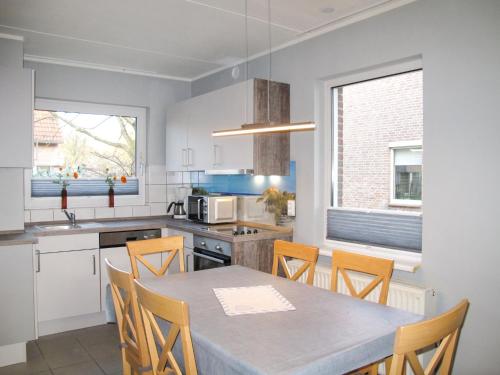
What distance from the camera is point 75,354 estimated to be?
358cm

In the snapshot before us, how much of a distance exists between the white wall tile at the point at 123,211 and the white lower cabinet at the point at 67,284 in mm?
856

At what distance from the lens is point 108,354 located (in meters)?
3.57

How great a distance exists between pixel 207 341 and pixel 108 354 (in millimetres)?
2226

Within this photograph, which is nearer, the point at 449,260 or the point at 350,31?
the point at 449,260

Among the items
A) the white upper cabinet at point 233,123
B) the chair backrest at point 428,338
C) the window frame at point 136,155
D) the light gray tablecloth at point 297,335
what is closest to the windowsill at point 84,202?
the window frame at point 136,155

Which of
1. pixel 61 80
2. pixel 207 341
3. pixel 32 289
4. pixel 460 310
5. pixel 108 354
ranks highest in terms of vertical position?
pixel 61 80

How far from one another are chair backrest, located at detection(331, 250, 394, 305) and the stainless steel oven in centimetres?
119

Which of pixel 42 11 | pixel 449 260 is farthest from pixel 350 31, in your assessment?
pixel 42 11

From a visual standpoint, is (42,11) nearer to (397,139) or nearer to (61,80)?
(61,80)

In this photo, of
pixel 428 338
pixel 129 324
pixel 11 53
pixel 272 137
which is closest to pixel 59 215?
pixel 11 53

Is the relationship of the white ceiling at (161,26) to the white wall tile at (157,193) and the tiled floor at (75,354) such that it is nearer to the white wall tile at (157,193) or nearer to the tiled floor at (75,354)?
the white wall tile at (157,193)

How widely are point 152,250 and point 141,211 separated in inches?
80.7

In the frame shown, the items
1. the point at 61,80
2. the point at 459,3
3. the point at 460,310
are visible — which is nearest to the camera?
the point at 460,310

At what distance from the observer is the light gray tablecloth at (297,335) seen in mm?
1552
